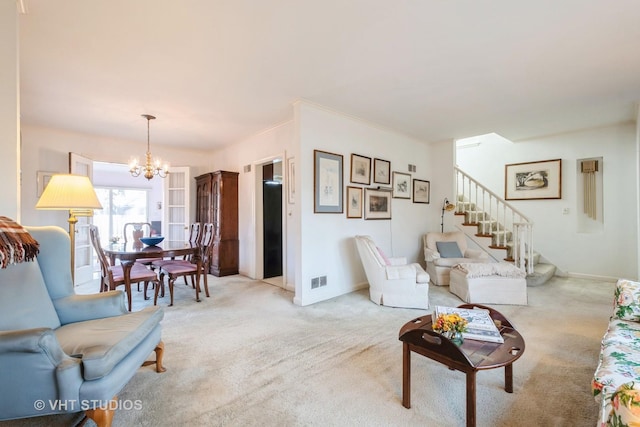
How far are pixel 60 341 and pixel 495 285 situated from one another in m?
4.31

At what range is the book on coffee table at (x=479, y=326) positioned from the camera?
1.75 m

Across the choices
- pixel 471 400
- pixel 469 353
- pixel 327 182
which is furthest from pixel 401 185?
pixel 471 400

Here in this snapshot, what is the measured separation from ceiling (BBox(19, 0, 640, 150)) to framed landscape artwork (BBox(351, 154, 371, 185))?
0.61 metres

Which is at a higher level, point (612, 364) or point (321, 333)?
point (612, 364)

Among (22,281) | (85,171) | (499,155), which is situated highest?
(499,155)

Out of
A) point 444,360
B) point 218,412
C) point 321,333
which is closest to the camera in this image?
point 444,360

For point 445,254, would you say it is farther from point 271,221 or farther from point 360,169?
point 271,221

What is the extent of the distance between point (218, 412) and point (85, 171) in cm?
518

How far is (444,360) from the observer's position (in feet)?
5.17

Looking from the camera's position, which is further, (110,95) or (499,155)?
(499,155)

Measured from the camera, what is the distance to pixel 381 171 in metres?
4.80

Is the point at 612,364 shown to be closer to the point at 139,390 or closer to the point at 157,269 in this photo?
the point at 139,390

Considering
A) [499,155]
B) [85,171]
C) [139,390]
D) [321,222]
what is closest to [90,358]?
[139,390]

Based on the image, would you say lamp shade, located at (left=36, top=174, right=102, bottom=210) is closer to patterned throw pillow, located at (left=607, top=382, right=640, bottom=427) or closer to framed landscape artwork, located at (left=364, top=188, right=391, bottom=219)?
patterned throw pillow, located at (left=607, top=382, right=640, bottom=427)
